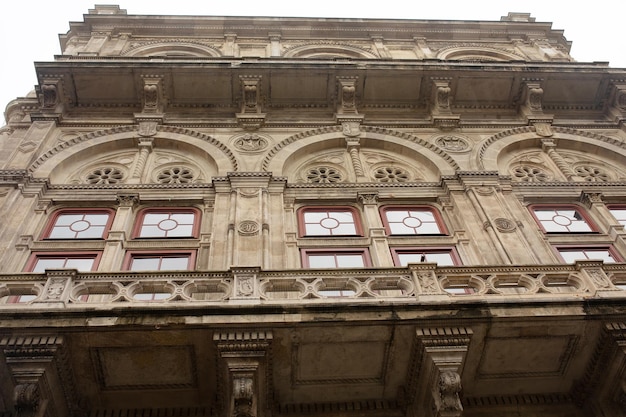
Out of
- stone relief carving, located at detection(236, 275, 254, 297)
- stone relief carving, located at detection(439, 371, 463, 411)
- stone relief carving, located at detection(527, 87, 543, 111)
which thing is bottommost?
stone relief carving, located at detection(439, 371, 463, 411)

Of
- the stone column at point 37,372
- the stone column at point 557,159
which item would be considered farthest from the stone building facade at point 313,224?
the stone column at point 557,159

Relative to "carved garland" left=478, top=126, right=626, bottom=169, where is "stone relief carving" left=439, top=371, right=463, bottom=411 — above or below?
below

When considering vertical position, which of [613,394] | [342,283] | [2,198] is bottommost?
[613,394]

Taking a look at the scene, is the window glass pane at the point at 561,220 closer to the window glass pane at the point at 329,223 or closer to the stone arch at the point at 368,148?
the stone arch at the point at 368,148

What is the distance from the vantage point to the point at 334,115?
712 inches

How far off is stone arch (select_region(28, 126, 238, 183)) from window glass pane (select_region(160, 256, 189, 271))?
3.19 meters

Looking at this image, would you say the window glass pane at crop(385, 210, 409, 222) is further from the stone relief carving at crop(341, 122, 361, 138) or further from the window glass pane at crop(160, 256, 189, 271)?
the window glass pane at crop(160, 256, 189, 271)

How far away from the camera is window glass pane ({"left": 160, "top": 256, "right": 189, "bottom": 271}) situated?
41.4ft

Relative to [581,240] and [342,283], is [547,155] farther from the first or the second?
[342,283]

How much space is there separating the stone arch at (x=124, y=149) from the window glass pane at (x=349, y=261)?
13.4 feet

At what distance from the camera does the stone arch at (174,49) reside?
70.3 ft

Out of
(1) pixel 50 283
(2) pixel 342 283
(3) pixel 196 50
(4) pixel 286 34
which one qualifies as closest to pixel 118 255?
(1) pixel 50 283

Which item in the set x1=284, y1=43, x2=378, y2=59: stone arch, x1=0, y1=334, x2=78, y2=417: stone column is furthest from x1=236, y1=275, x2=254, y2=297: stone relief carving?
x1=284, y1=43, x2=378, y2=59: stone arch

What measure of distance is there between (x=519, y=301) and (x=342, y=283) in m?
2.87
